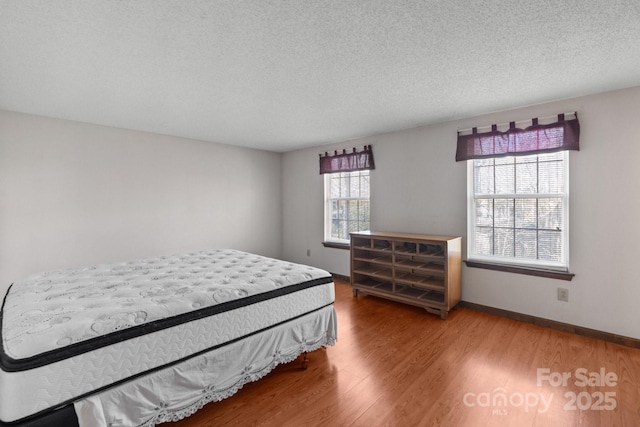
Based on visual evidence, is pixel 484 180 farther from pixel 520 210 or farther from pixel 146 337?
pixel 146 337

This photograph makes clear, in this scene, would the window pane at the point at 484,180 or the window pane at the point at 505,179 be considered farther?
the window pane at the point at 484,180

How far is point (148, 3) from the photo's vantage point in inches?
58.4

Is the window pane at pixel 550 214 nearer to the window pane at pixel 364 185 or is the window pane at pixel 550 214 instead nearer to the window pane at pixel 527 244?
the window pane at pixel 527 244

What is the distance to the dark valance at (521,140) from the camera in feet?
9.00

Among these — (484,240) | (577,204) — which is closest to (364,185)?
(484,240)

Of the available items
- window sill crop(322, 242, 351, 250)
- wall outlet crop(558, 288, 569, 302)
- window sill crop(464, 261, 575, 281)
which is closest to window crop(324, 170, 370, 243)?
window sill crop(322, 242, 351, 250)

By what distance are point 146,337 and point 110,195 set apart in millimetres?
2920

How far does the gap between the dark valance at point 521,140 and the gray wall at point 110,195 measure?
11.3 ft

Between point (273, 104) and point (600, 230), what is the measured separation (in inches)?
130

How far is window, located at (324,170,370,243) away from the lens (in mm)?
4543

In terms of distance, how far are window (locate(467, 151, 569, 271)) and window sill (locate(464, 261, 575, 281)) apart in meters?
0.07

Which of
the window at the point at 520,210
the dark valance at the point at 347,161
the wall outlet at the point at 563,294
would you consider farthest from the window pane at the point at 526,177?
the dark valance at the point at 347,161

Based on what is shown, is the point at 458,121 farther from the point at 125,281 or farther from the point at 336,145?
the point at 125,281

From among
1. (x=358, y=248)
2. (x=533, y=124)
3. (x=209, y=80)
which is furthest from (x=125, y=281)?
(x=533, y=124)
